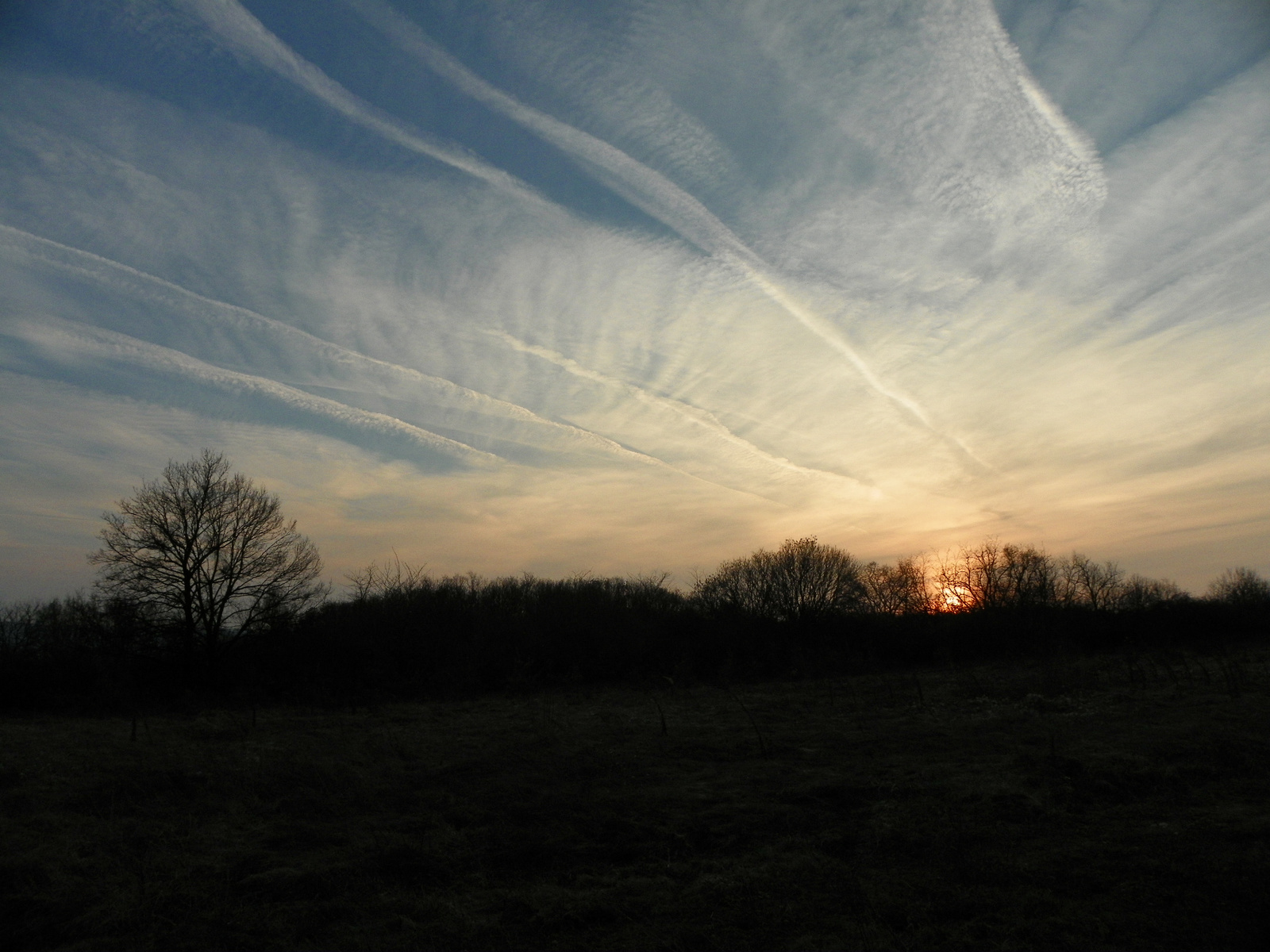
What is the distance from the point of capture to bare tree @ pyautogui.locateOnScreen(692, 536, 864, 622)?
172 ft

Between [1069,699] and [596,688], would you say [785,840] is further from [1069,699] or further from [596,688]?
[596,688]

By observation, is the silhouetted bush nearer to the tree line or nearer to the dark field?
the tree line

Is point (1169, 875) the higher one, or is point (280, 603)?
point (280, 603)

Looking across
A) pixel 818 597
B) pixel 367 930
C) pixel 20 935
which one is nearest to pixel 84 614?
pixel 20 935

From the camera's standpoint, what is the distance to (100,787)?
34.3 feet

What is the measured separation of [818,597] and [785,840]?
49138 millimetres

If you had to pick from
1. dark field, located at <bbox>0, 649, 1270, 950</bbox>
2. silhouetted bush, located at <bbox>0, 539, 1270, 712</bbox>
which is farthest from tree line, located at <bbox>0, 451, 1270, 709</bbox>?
dark field, located at <bbox>0, 649, 1270, 950</bbox>

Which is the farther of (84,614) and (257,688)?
(84,614)

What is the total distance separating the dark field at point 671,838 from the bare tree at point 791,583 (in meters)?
37.3

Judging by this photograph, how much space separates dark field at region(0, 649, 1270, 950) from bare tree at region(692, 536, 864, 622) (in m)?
37.3

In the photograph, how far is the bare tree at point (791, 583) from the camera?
52531mm

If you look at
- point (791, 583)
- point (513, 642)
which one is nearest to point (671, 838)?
point (513, 642)

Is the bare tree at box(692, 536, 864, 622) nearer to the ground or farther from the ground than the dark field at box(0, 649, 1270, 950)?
farther from the ground

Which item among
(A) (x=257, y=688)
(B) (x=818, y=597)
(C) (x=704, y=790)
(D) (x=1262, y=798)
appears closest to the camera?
(D) (x=1262, y=798)
